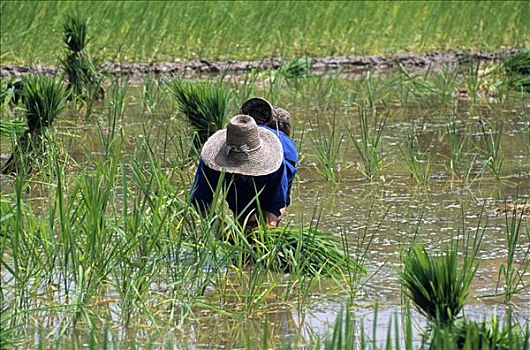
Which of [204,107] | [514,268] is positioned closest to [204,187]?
[514,268]

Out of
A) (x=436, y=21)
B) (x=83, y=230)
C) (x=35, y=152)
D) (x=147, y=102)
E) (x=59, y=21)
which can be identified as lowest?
(x=83, y=230)

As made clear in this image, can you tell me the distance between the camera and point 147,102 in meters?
7.62

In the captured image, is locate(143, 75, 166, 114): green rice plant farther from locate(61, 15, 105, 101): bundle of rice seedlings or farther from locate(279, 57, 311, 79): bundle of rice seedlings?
locate(279, 57, 311, 79): bundle of rice seedlings

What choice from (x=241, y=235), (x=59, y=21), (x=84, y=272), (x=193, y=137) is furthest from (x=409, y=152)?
(x=59, y=21)

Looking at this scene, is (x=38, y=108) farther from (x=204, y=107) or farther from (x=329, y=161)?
(x=329, y=161)

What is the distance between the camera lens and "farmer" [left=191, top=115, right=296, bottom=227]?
15.1 ft

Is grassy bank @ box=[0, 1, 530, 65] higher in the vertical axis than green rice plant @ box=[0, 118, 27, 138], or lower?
higher

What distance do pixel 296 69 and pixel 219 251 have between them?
17.7ft

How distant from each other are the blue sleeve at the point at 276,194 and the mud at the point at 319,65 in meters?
4.37

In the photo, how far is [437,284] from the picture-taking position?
329 centimetres

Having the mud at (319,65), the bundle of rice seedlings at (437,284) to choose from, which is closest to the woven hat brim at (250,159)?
the bundle of rice seedlings at (437,284)

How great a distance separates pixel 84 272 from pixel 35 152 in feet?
6.07

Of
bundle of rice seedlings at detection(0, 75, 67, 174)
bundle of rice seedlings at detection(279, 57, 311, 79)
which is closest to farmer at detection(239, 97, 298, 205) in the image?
bundle of rice seedlings at detection(0, 75, 67, 174)

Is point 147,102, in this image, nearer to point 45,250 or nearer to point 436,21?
point 45,250
